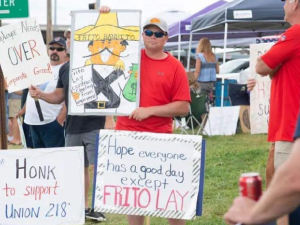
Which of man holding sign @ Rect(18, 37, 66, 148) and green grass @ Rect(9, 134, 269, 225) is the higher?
man holding sign @ Rect(18, 37, 66, 148)

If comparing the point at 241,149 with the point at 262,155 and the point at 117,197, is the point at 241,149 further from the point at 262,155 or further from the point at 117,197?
the point at 117,197

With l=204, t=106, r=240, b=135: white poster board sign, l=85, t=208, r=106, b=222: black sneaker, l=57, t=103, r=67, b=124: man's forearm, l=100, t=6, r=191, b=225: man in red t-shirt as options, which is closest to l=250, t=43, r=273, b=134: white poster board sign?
l=100, t=6, r=191, b=225: man in red t-shirt

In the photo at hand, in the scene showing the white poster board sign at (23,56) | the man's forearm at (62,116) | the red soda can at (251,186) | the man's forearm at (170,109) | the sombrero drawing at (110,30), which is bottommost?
the man's forearm at (62,116)

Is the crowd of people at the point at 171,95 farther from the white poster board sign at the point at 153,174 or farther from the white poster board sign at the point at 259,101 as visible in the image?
the white poster board sign at the point at 259,101

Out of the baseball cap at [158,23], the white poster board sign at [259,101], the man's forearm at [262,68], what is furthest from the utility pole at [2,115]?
the man's forearm at [262,68]

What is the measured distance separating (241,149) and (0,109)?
598cm

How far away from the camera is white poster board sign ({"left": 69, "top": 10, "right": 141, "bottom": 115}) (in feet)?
19.4

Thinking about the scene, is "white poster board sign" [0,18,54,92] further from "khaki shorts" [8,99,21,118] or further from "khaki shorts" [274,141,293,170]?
"khaki shorts" [8,99,21,118]

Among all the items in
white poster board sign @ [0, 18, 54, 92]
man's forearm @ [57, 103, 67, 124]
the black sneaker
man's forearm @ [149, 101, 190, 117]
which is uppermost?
white poster board sign @ [0, 18, 54, 92]

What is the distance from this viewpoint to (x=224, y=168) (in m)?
10.1

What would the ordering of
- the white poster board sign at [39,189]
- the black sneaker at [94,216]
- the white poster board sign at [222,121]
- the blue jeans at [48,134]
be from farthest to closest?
the white poster board sign at [222,121] → the blue jeans at [48,134] → the black sneaker at [94,216] → the white poster board sign at [39,189]

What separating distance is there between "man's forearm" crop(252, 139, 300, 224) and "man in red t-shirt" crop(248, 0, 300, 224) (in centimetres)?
280

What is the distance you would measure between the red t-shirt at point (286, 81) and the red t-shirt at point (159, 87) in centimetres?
81

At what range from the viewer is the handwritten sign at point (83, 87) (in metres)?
5.96
